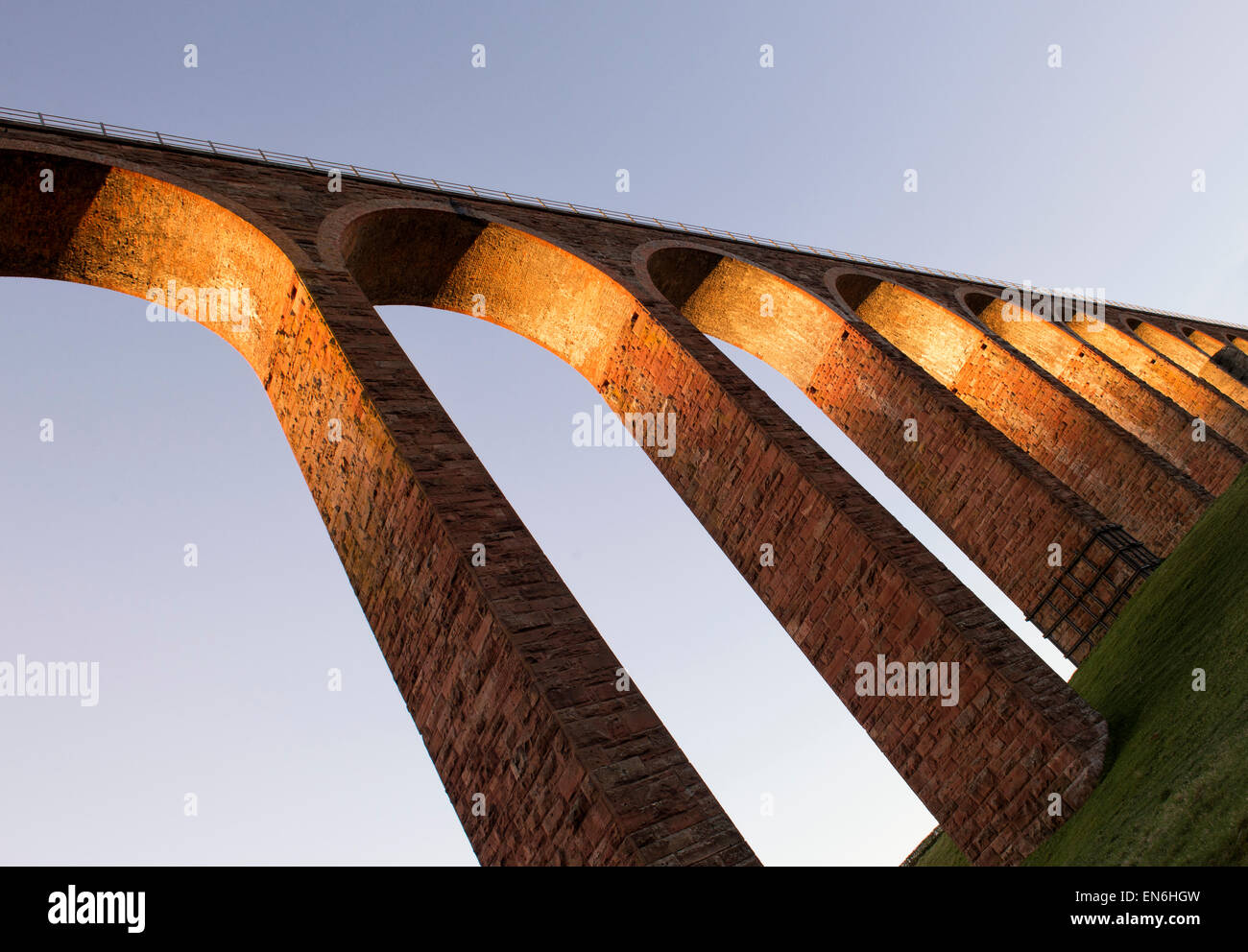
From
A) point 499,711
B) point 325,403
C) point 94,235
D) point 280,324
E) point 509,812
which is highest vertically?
point 94,235

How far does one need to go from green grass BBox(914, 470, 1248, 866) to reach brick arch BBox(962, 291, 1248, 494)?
5881mm

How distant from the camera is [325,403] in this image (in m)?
8.12

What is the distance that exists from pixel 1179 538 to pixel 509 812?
12.1 meters

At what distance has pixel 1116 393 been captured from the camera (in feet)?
55.7

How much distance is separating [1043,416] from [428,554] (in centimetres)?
1229

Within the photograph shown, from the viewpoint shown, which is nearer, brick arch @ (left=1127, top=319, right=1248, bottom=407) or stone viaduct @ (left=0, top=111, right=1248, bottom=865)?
stone viaduct @ (left=0, top=111, right=1248, bottom=865)

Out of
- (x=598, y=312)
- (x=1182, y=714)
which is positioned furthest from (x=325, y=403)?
(x=1182, y=714)

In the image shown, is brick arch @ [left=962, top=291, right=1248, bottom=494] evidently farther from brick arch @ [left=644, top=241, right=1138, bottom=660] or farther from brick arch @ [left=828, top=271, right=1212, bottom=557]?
brick arch @ [left=644, top=241, right=1138, bottom=660]

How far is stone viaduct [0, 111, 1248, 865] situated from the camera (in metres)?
5.61

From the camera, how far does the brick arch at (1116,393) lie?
617 inches

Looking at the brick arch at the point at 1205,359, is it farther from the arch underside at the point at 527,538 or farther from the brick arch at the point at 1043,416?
the arch underside at the point at 527,538

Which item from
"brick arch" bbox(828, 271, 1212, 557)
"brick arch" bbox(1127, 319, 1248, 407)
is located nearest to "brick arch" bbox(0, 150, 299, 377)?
"brick arch" bbox(828, 271, 1212, 557)
